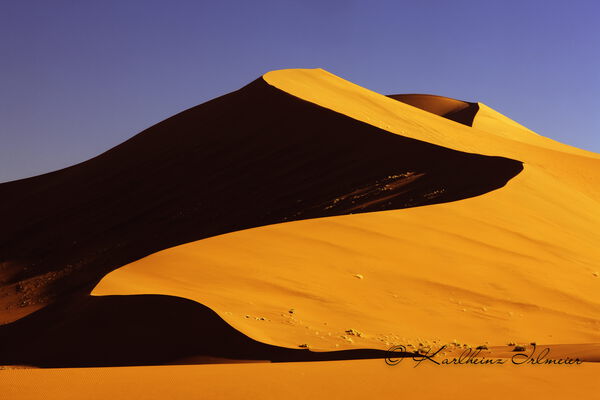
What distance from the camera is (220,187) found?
22.1m

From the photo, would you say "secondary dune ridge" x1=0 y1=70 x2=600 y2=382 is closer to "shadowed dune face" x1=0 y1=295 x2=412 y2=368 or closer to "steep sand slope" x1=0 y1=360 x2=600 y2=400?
"shadowed dune face" x1=0 y1=295 x2=412 y2=368

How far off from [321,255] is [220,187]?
1290cm

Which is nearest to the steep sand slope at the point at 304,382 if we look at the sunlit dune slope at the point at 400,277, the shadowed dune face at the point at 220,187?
the sunlit dune slope at the point at 400,277

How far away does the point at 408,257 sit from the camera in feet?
32.4

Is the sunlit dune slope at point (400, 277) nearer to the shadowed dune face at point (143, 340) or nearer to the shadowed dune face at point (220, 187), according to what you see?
the shadowed dune face at point (143, 340)

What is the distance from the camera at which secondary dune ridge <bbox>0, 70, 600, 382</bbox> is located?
6.88 m

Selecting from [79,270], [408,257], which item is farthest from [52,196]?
[408,257]

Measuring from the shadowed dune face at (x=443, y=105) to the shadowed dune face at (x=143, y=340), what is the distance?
43117mm

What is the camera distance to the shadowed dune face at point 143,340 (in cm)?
608

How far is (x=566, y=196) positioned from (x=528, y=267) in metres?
7.34

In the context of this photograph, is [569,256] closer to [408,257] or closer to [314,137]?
[408,257]
